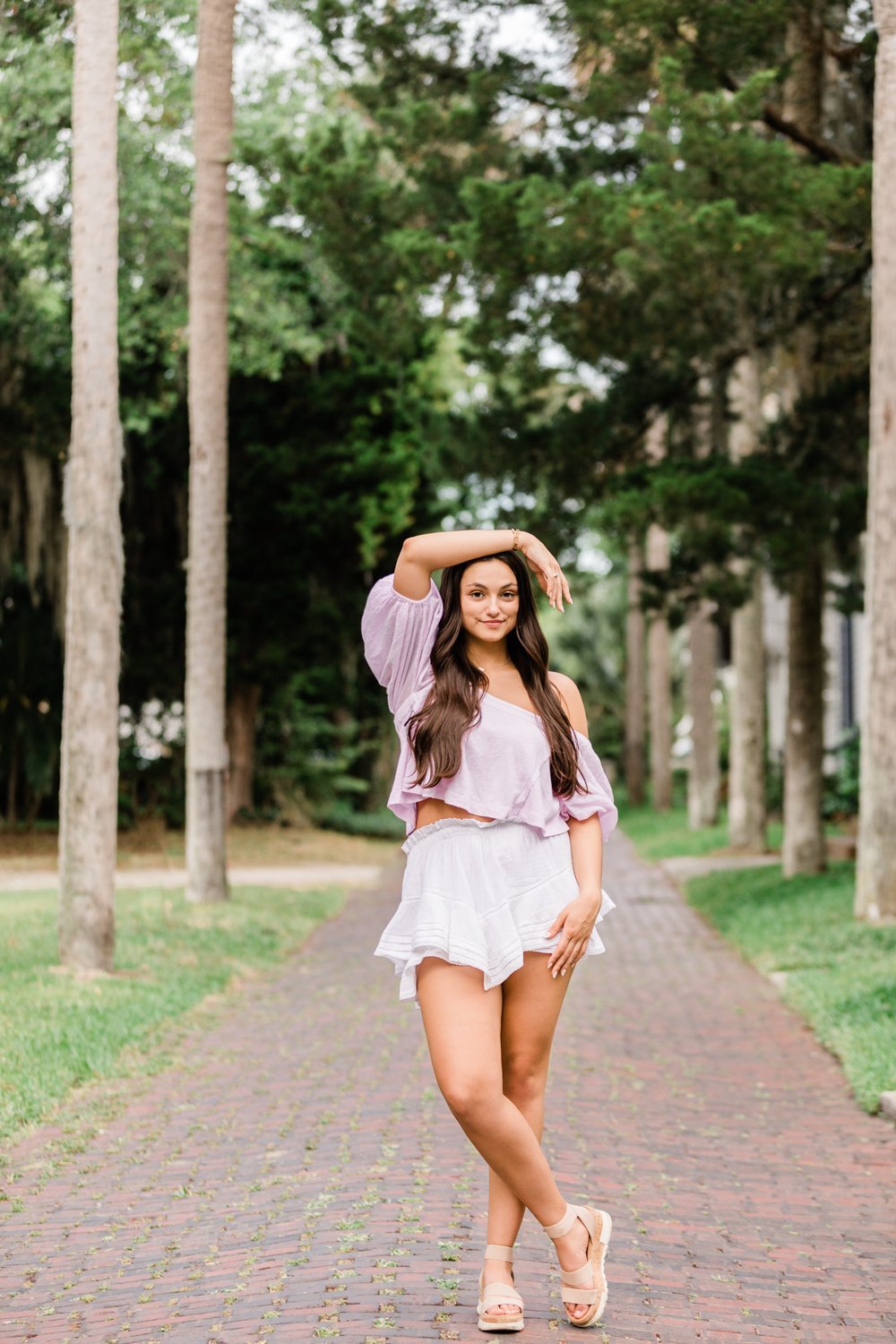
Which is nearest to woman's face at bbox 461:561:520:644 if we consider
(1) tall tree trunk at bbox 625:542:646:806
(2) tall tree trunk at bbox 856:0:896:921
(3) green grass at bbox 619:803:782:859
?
(2) tall tree trunk at bbox 856:0:896:921

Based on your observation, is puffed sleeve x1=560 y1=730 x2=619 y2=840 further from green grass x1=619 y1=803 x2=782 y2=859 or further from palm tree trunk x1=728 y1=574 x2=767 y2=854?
green grass x1=619 y1=803 x2=782 y2=859

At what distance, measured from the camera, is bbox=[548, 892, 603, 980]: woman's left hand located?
13.6 ft

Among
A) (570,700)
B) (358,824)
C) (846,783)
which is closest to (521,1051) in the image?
(570,700)

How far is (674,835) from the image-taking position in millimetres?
26234

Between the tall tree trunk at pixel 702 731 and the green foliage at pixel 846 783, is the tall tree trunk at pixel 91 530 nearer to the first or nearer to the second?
the green foliage at pixel 846 783

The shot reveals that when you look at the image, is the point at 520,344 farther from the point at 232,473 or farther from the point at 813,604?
the point at 232,473

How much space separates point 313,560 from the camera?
2548 centimetres

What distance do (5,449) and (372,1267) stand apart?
668 inches

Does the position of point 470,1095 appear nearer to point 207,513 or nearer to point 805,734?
point 207,513

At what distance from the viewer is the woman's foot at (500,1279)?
4.20 meters

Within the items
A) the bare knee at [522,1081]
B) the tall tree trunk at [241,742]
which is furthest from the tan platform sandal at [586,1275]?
the tall tree trunk at [241,742]

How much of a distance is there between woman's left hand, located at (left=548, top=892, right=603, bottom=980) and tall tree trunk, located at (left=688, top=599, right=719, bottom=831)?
22643 millimetres

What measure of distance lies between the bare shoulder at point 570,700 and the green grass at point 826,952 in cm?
399

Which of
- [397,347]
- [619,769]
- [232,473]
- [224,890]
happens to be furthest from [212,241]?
[619,769]
